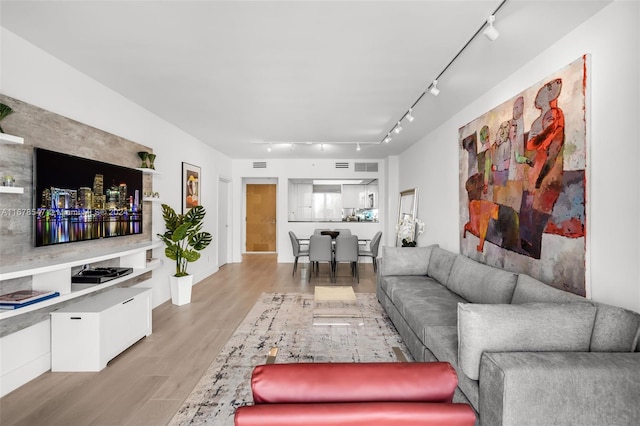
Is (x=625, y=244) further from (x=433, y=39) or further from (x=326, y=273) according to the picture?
(x=326, y=273)

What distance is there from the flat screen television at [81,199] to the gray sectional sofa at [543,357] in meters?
3.20

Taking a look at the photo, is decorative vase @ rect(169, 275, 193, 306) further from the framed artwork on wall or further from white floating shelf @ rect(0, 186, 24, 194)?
white floating shelf @ rect(0, 186, 24, 194)

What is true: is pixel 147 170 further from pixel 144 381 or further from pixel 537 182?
pixel 537 182

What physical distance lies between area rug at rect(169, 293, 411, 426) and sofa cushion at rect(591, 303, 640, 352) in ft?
4.98

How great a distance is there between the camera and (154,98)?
369 cm

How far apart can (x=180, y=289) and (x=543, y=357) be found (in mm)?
4260

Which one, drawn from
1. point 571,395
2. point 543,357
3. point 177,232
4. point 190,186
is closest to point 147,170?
point 177,232

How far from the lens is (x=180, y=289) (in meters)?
4.42

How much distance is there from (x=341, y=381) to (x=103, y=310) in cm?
256

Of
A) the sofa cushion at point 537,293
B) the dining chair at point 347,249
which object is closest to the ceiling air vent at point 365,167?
the dining chair at point 347,249

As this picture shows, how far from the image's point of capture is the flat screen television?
99.8 inches

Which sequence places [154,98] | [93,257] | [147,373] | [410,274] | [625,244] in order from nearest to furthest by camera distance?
[625,244] < [147,373] < [93,257] < [154,98] < [410,274]

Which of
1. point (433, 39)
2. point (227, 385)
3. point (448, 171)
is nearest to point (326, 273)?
point (448, 171)

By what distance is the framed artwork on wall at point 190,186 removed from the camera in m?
5.17
